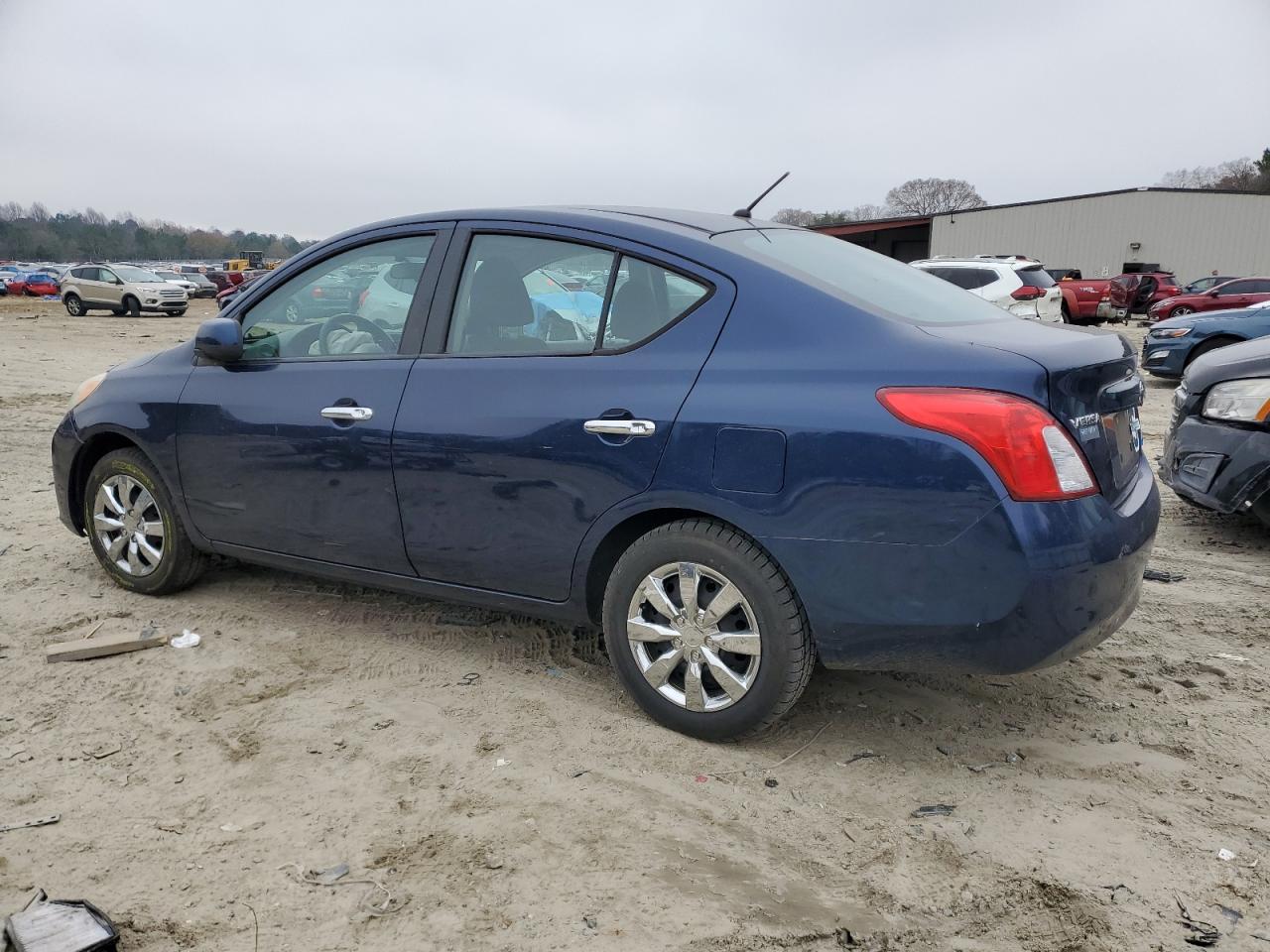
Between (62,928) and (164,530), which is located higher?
(164,530)

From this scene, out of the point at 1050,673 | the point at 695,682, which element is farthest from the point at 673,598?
the point at 1050,673

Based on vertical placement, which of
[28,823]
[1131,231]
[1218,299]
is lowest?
[28,823]

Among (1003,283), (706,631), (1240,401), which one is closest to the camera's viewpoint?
(706,631)

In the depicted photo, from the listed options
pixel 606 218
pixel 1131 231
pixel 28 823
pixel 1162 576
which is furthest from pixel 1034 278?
pixel 1131 231

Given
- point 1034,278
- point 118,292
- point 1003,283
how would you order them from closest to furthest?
point 1003,283
point 1034,278
point 118,292

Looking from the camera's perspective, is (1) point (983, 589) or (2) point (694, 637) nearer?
(1) point (983, 589)

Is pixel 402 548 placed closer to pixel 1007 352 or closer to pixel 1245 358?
pixel 1007 352

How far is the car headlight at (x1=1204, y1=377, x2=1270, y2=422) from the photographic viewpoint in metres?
4.83

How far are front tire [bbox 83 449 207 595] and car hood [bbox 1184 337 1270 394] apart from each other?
5102mm

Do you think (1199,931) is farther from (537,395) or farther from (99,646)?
(99,646)

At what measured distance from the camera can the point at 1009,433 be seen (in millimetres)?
2586

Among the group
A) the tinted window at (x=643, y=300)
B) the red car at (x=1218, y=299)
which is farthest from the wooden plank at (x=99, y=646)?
the red car at (x=1218, y=299)

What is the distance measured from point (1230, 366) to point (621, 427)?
3752 mm

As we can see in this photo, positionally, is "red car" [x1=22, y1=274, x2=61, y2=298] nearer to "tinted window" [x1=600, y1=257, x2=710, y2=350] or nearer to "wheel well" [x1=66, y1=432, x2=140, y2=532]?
"wheel well" [x1=66, y1=432, x2=140, y2=532]
